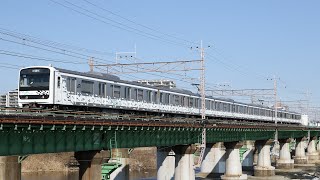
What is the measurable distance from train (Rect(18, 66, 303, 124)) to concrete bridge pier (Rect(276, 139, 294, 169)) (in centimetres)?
4456

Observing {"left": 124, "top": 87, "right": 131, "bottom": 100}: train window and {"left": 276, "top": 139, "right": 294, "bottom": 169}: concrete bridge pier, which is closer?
{"left": 124, "top": 87, "right": 131, "bottom": 100}: train window

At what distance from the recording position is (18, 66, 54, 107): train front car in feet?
143

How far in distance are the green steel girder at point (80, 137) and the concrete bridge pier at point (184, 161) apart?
1.40 metres

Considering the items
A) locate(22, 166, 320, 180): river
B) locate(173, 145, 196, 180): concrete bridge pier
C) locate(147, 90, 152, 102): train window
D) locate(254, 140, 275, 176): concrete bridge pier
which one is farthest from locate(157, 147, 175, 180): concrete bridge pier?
locate(254, 140, 275, 176): concrete bridge pier

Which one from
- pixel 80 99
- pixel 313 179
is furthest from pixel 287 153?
pixel 80 99

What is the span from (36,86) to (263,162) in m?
66.4

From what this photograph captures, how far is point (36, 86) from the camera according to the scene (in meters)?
44.2

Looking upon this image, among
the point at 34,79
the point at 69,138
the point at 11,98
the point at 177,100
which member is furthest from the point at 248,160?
the point at 69,138

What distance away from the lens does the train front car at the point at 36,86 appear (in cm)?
4359

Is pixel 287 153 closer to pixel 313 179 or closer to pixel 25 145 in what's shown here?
pixel 313 179

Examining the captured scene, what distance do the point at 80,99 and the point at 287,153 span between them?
82.8 meters

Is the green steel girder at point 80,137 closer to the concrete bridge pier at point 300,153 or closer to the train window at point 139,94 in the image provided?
the train window at point 139,94

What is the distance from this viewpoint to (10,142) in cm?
3189

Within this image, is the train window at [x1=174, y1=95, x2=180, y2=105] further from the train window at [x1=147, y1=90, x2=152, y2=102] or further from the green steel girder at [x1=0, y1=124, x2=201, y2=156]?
the green steel girder at [x1=0, y1=124, x2=201, y2=156]
